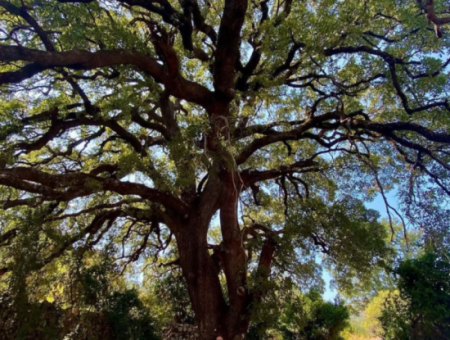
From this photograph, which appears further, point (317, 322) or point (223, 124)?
point (317, 322)

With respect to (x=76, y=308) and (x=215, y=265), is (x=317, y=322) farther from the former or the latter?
(x=76, y=308)

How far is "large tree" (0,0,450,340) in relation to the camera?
3938mm

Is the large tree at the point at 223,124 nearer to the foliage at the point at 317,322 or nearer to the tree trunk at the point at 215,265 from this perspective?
the tree trunk at the point at 215,265

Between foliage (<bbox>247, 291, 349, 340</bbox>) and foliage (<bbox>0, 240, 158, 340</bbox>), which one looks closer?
foliage (<bbox>0, 240, 158, 340</bbox>)

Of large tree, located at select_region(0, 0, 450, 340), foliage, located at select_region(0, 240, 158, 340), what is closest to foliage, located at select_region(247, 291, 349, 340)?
large tree, located at select_region(0, 0, 450, 340)

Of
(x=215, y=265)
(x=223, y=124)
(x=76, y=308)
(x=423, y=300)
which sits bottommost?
(x=423, y=300)

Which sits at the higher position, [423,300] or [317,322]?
[317,322]

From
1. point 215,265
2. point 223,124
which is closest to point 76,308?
point 215,265

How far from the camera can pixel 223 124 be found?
439 centimetres

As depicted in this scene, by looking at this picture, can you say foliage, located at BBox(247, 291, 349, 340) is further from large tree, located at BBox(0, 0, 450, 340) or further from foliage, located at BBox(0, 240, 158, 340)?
foliage, located at BBox(0, 240, 158, 340)

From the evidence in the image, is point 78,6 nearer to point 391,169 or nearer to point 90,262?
point 90,262

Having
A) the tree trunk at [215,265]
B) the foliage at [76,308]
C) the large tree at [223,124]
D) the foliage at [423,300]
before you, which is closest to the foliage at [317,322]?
the large tree at [223,124]

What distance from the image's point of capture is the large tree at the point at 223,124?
3.94 meters

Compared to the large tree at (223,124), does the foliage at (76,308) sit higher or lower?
lower
